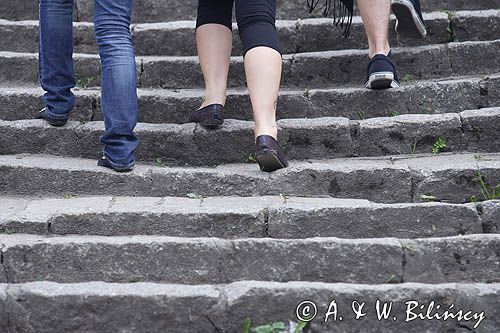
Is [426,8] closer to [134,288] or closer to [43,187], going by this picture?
[43,187]

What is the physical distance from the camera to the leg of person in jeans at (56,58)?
4.33 m

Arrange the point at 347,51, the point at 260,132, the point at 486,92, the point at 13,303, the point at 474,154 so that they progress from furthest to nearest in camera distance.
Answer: the point at 347,51
the point at 486,92
the point at 474,154
the point at 260,132
the point at 13,303

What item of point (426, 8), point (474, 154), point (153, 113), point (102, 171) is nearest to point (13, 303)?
point (102, 171)

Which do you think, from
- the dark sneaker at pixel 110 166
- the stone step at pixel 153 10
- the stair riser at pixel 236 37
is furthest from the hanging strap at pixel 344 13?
the dark sneaker at pixel 110 166

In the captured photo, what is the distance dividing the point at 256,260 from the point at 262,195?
1.95 feet

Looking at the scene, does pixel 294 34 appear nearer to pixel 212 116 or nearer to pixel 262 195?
pixel 212 116

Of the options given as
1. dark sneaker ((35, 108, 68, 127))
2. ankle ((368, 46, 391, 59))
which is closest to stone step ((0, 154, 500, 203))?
dark sneaker ((35, 108, 68, 127))

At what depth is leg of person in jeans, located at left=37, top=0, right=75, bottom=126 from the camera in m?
4.33

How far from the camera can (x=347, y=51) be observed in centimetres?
516

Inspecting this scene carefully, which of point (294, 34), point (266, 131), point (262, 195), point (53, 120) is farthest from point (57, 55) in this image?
point (294, 34)

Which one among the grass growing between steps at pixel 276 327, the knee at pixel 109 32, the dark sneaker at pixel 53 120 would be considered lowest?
the grass growing between steps at pixel 276 327

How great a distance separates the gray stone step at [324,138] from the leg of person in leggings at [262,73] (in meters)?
0.37

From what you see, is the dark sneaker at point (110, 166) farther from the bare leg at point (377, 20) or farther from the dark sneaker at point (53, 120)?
the bare leg at point (377, 20)

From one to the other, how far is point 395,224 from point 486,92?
4.60 feet
